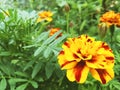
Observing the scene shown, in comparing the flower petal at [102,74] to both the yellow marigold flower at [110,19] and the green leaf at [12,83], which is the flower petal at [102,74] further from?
the yellow marigold flower at [110,19]

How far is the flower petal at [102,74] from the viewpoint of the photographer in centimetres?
93

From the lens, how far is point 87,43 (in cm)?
98

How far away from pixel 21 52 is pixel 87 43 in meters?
0.22

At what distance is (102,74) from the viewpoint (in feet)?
3.08

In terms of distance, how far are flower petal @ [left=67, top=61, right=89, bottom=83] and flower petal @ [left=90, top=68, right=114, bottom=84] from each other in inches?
0.7

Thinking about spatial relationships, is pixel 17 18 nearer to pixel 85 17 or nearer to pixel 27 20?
pixel 27 20

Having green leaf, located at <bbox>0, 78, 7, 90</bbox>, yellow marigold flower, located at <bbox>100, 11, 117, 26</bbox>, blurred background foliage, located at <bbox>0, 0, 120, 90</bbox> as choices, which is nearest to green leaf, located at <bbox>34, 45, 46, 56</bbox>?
blurred background foliage, located at <bbox>0, 0, 120, 90</bbox>

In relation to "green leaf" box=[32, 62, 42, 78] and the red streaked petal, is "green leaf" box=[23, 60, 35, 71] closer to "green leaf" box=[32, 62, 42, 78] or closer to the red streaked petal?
"green leaf" box=[32, 62, 42, 78]

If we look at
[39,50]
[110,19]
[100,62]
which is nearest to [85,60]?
[100,62]

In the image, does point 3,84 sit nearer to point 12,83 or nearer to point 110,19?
point 12,83

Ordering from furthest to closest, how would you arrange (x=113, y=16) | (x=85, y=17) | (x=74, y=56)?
(x=85, y=17) < (x=113, y=16) < (x=74, y=56)

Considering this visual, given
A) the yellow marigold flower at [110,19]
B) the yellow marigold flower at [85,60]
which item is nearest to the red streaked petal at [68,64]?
the yellow marigold flower at [85,60]

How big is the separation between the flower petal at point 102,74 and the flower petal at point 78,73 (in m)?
0.02

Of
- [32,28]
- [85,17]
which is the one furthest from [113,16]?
[85,17]
